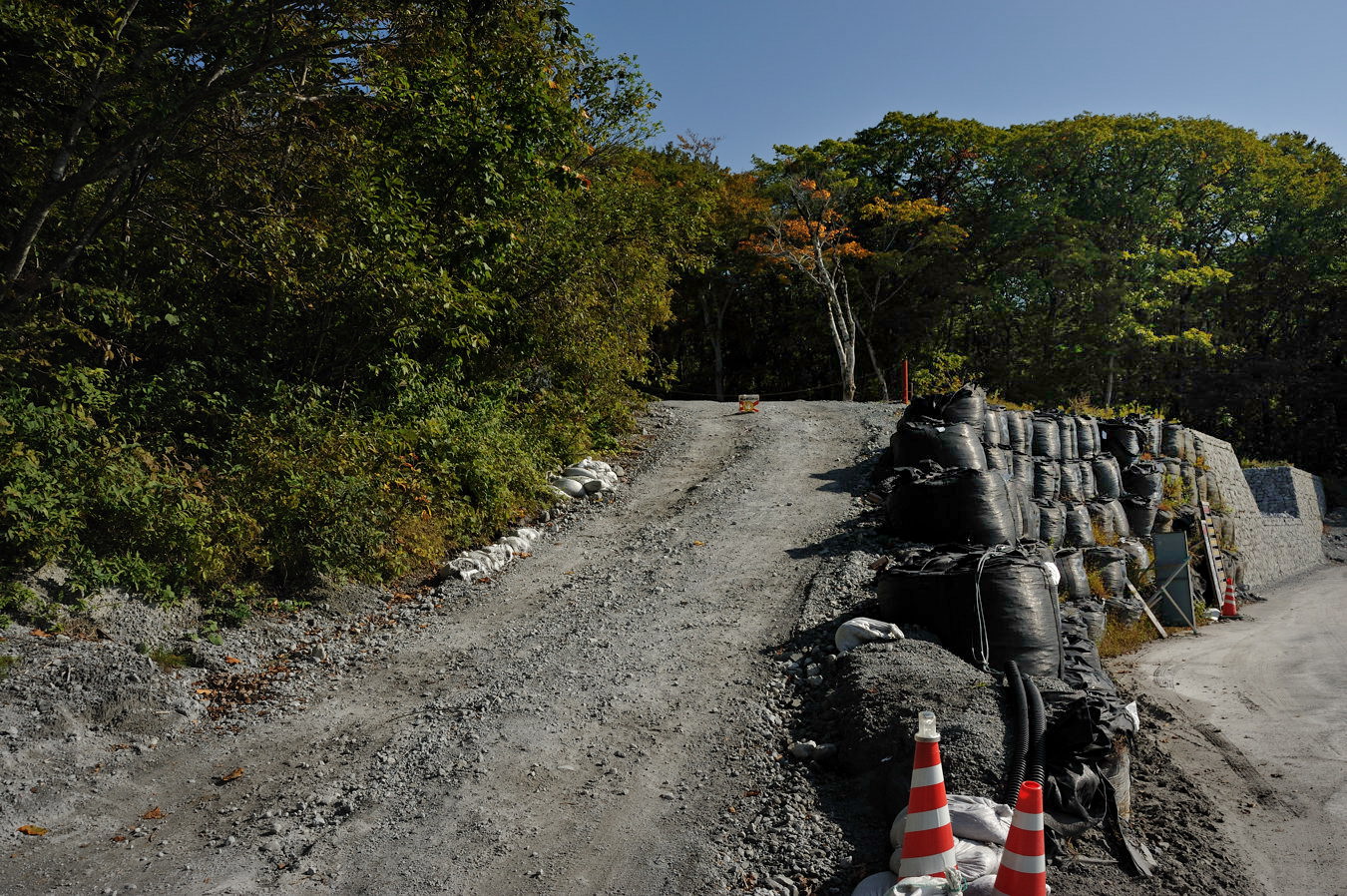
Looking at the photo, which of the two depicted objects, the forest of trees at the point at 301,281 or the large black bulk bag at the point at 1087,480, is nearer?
the forest of trees at the point at 301,281

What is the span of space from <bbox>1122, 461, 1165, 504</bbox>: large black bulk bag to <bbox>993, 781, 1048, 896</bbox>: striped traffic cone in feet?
35.3

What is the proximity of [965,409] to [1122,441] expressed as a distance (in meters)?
4.20

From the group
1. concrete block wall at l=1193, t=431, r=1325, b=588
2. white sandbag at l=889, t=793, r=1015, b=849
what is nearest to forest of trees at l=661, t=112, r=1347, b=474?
concrete block wall at l=1193, t=431, r=1325, b=588

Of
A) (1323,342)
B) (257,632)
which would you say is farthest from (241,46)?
(1323,342)

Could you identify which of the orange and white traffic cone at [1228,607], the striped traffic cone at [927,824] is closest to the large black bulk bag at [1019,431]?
the orange and white traffic cone at [1228,607]

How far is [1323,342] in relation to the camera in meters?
25.6

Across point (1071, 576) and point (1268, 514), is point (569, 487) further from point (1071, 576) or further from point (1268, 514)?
point (1268, 514)

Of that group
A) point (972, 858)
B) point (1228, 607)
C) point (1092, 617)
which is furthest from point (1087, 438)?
point (972, 858)

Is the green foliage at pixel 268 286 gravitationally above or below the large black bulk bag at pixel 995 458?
above

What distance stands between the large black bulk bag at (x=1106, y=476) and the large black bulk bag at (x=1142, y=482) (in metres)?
0.67

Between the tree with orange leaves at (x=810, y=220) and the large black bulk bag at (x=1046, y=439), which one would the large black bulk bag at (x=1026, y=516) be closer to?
the large black bulk bag at (x=1046, y=439)

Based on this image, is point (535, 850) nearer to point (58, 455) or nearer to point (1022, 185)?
point (58, 455)

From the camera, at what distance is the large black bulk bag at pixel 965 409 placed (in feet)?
34.3

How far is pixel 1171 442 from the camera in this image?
1475 centimetres
